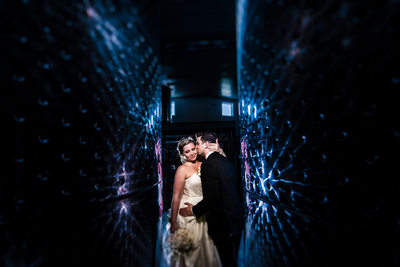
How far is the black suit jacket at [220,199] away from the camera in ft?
9.56

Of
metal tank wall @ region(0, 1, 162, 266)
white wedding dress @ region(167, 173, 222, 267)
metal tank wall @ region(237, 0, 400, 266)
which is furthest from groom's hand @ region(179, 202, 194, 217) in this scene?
metal tank wall @ region(237, 0, 400, 266)

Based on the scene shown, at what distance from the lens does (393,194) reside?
33.9 inches

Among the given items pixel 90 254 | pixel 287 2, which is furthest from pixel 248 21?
pixel 90 254

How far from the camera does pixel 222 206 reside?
2.95 metres

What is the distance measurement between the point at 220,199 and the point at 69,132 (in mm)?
2253

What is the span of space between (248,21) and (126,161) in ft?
5.35

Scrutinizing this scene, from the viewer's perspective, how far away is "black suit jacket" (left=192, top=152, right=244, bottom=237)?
9.56 feet

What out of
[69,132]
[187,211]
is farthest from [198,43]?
[69,132]

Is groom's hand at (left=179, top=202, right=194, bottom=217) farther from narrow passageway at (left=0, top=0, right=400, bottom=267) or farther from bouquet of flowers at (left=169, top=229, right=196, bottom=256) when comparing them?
narrow passageway at (left=0, top=0, right=400, bottom=267)

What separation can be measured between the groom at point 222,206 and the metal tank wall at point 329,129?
105 cm

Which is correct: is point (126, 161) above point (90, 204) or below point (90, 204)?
above

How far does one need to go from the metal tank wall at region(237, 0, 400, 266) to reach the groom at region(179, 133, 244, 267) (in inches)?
41.3

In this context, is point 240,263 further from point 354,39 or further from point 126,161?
point 354,39

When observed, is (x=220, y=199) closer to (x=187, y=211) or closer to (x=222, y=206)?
(x=222, y=206)
